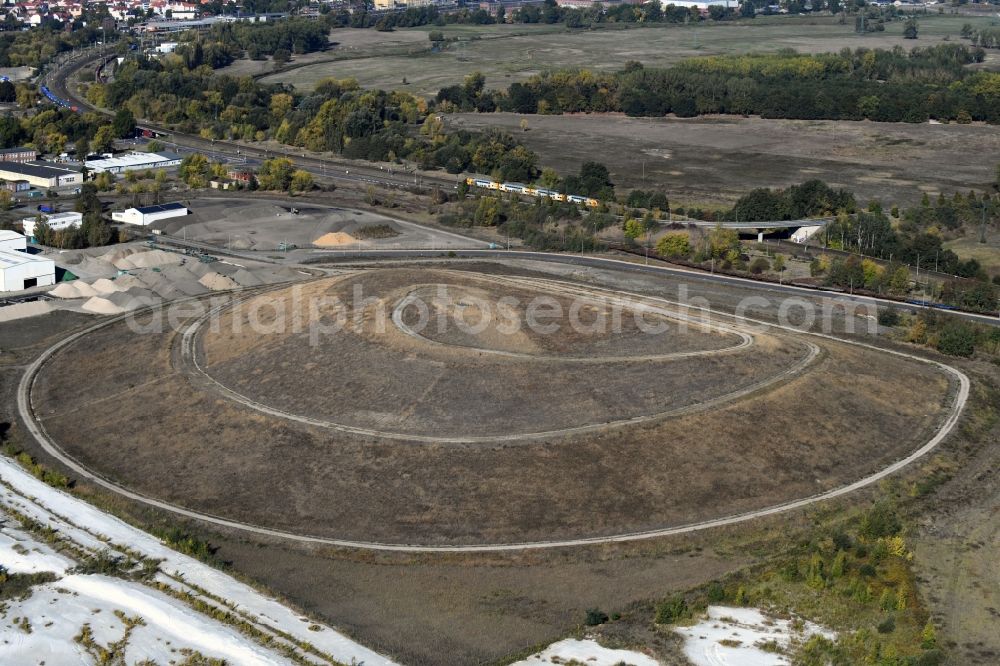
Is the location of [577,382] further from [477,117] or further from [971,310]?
[477,117]

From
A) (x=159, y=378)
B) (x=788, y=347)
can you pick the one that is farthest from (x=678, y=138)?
(x=159, y=378)

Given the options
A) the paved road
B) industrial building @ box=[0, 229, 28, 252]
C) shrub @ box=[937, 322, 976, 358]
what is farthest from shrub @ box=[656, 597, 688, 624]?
industrial building @ box=[0, 229, 28, 252]

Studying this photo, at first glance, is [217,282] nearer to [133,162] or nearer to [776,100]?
[133,162]

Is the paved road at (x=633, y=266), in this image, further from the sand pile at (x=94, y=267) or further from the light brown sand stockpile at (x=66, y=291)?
the light brown sand stockpile at (x=66, y=291)

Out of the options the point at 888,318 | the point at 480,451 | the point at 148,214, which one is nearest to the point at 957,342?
the point at 888,318

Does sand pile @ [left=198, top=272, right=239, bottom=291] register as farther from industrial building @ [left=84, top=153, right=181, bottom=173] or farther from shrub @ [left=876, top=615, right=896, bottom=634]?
shrub @ [left=876, top=615, right=896, bottom=634]

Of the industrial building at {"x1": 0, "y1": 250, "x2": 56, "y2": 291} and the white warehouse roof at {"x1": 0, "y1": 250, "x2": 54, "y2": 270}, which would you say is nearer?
the industrial building at {"x1": 0, "y1": 250, "x2": 56, "y2": 291}

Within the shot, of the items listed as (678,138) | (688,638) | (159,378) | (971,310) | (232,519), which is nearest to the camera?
(688,638)
